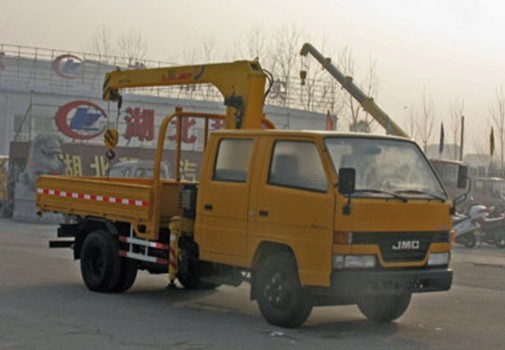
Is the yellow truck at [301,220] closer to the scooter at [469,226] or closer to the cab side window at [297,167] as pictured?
the cab side window at [297,167]

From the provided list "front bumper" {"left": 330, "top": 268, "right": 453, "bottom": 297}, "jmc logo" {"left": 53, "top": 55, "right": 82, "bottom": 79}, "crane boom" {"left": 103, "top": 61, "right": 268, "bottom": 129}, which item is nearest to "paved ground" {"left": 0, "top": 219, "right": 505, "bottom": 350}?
"front bumper" {"left": 330, "top": 268, "right": 453, "bottom": 297}

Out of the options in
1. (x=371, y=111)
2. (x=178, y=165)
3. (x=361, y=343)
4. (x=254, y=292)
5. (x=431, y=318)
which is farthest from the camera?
(x=371, y=111)

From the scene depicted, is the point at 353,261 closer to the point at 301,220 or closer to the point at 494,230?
the point at 301,220

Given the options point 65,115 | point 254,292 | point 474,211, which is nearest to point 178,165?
point 254,292

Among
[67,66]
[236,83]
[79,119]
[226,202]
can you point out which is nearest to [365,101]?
[79,119]

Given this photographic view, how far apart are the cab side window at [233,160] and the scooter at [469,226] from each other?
14361 millimetres

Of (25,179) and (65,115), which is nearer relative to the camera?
(25,179)

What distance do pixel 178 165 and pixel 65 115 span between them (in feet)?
93.3

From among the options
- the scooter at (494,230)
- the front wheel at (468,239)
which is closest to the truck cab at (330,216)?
the front wheel at (468,239)

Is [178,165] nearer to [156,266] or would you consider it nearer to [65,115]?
[156,266]

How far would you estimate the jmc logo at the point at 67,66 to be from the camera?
55.1 m

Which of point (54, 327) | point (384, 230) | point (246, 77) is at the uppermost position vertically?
point (246, 77)

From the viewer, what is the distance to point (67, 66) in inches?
2206

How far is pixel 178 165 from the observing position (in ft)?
43.8
